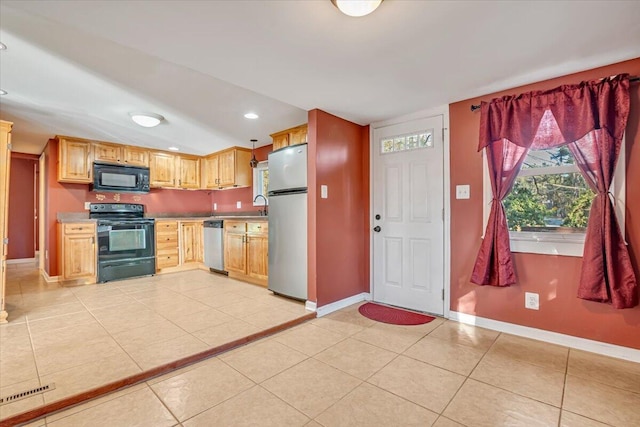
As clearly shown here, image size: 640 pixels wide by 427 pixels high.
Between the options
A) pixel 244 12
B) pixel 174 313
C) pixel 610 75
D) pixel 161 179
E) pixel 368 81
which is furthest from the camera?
pixel 161 179

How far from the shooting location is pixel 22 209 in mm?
6242

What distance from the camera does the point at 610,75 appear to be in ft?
7.25

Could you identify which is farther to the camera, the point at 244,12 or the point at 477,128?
the point at 477,128

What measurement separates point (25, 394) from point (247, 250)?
9.06ft

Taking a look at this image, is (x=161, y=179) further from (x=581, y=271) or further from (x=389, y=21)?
(x=581, y=271)

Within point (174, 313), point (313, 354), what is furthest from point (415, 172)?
point (174, 313)

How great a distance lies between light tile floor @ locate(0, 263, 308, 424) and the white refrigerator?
0.26 meters

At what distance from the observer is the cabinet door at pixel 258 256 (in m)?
4.05

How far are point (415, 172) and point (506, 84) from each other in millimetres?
1097

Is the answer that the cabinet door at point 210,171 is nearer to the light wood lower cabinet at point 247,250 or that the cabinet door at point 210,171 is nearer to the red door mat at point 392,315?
the light wood lower cabinet at point 247,250

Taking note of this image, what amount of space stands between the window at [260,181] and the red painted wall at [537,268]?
3160 millimetres

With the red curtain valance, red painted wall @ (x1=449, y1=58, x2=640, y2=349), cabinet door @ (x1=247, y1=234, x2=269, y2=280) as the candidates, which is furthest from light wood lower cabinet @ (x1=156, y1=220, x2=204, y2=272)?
the red curtain valance

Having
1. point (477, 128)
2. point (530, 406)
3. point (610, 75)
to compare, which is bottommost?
point (530, 406)

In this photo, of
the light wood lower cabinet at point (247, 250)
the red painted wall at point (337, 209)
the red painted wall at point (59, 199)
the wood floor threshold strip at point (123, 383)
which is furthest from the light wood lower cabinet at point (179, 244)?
the wood floor threshold strip at point (123, 383)
